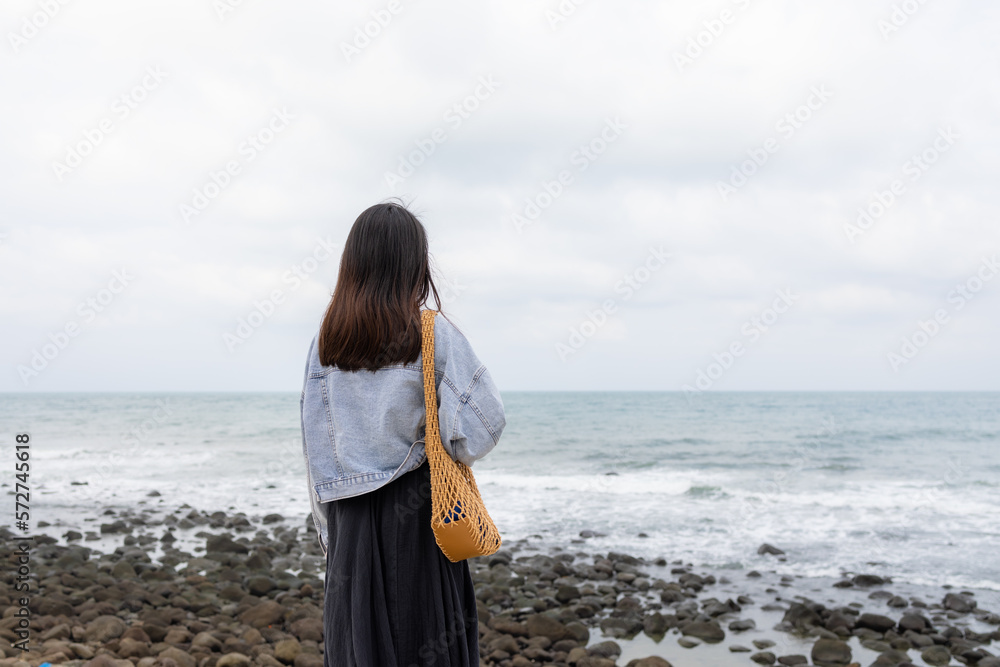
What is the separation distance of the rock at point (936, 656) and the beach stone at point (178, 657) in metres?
5.85

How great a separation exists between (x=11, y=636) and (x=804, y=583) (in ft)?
25.8

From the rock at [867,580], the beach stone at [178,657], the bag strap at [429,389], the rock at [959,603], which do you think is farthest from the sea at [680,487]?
the bag strap at [429,389]

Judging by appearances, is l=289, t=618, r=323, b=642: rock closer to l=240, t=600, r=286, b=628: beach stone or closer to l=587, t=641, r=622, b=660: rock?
l=240, t=600, r=286, b=628: beach stone

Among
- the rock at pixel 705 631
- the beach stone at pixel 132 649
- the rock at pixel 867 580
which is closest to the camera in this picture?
the beach stone at pixel 132 649

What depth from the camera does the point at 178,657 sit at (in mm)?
4953

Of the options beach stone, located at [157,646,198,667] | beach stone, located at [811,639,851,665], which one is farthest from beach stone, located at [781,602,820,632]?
beach stone, located at [157,646,198,667]

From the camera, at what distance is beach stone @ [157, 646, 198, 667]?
488 centimetres

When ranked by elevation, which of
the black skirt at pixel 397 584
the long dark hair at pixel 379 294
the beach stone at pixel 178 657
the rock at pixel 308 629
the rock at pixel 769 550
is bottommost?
the rock at pixel 769 550

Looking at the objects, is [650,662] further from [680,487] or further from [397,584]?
[680,487]

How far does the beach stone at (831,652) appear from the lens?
588cm

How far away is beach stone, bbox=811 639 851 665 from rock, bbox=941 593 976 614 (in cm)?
209

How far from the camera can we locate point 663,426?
107ft

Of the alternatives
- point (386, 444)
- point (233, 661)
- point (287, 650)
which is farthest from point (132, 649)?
point (386, 444)

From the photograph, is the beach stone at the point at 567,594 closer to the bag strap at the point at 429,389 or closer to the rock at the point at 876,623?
the rock at the point at 876,623
